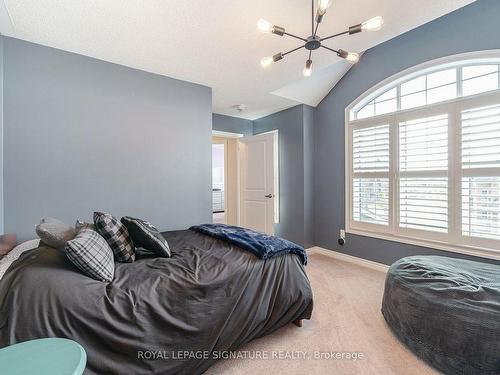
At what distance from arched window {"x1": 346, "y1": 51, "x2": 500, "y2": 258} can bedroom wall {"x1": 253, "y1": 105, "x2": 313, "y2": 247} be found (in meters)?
0.69

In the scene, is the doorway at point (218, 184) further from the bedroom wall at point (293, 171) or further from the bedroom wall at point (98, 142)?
the bedroom wall at point (98, 142)

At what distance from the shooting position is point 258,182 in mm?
4391

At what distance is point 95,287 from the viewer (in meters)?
1.20

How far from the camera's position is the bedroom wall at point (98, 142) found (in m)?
2.05

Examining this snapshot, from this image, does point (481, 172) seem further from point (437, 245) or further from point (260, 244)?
point (260, 244)

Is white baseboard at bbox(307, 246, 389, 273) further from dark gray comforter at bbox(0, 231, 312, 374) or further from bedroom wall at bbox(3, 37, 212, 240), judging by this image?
bedroom wall at bbox(3, 37, 212, 240)

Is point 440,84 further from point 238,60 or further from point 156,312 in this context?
point 156,312

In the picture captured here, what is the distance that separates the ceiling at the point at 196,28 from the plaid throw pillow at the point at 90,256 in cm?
165

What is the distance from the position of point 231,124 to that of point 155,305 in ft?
12.2

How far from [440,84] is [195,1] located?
9.12ft

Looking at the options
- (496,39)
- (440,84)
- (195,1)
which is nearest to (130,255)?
(195,1)

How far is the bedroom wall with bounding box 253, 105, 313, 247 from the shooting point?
3.87m

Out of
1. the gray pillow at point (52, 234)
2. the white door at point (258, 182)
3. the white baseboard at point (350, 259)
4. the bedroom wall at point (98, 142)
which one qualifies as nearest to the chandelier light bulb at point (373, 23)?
the bedroom wall at point (98, 142)

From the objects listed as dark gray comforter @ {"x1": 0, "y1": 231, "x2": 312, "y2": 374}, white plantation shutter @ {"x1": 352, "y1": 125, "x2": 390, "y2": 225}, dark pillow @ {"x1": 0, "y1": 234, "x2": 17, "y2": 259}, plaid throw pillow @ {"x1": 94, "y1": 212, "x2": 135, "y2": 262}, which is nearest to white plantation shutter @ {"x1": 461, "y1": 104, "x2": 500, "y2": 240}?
white plantation shutter @ {"x1": 352, "y1": 125, "x2": 390, "y2": 225}
